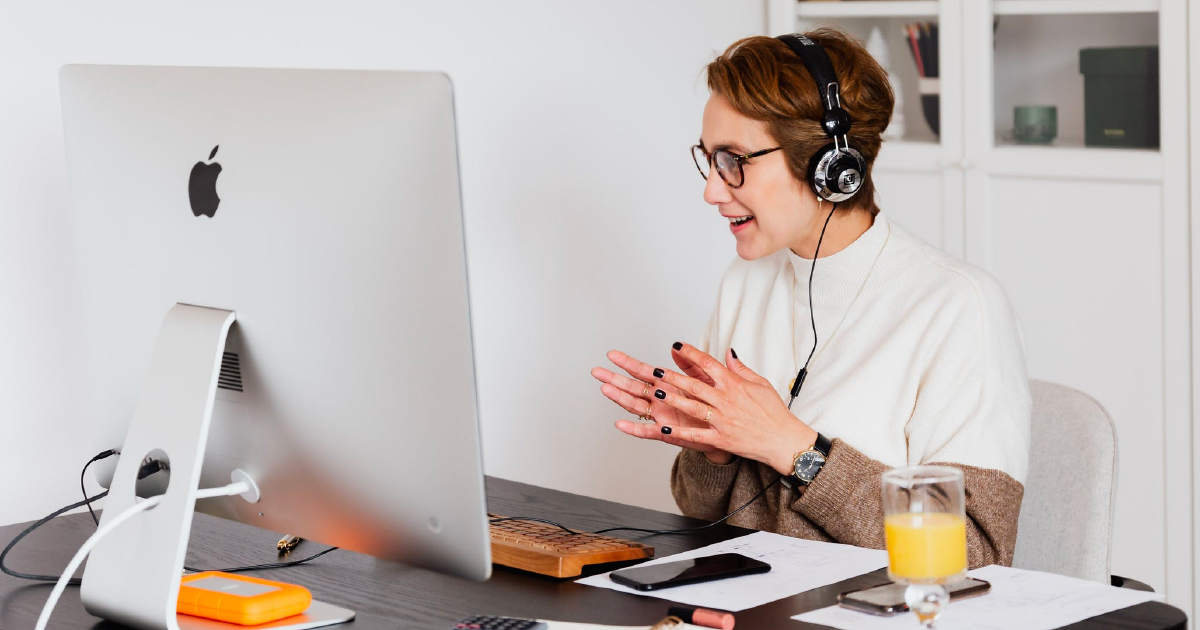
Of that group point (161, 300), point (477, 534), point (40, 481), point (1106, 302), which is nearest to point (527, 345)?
point (40, 481)

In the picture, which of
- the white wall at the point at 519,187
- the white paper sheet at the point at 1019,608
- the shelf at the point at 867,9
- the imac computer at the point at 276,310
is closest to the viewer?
the imac computer at the point at 276,310

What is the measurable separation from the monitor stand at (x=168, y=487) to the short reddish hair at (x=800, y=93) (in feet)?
2.73

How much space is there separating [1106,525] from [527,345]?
1250 millimetres

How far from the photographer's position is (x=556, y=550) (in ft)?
4.44

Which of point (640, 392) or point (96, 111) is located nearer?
point (96, 111)

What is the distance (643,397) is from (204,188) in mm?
650

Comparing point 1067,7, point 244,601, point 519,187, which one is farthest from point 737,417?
point 1067,7

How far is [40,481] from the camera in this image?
1.91 meters

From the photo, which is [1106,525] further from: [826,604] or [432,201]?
[432,201]

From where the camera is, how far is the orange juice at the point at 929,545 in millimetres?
1054

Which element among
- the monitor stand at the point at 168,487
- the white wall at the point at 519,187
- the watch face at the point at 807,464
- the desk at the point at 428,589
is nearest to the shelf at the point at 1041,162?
the white wall at the point at 519,187

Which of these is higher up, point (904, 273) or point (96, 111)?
point (96, 111)

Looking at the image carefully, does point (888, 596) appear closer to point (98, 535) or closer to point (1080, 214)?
point (98, 535)

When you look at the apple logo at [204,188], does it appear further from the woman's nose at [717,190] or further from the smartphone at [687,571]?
the woman's nose at [717,190]
